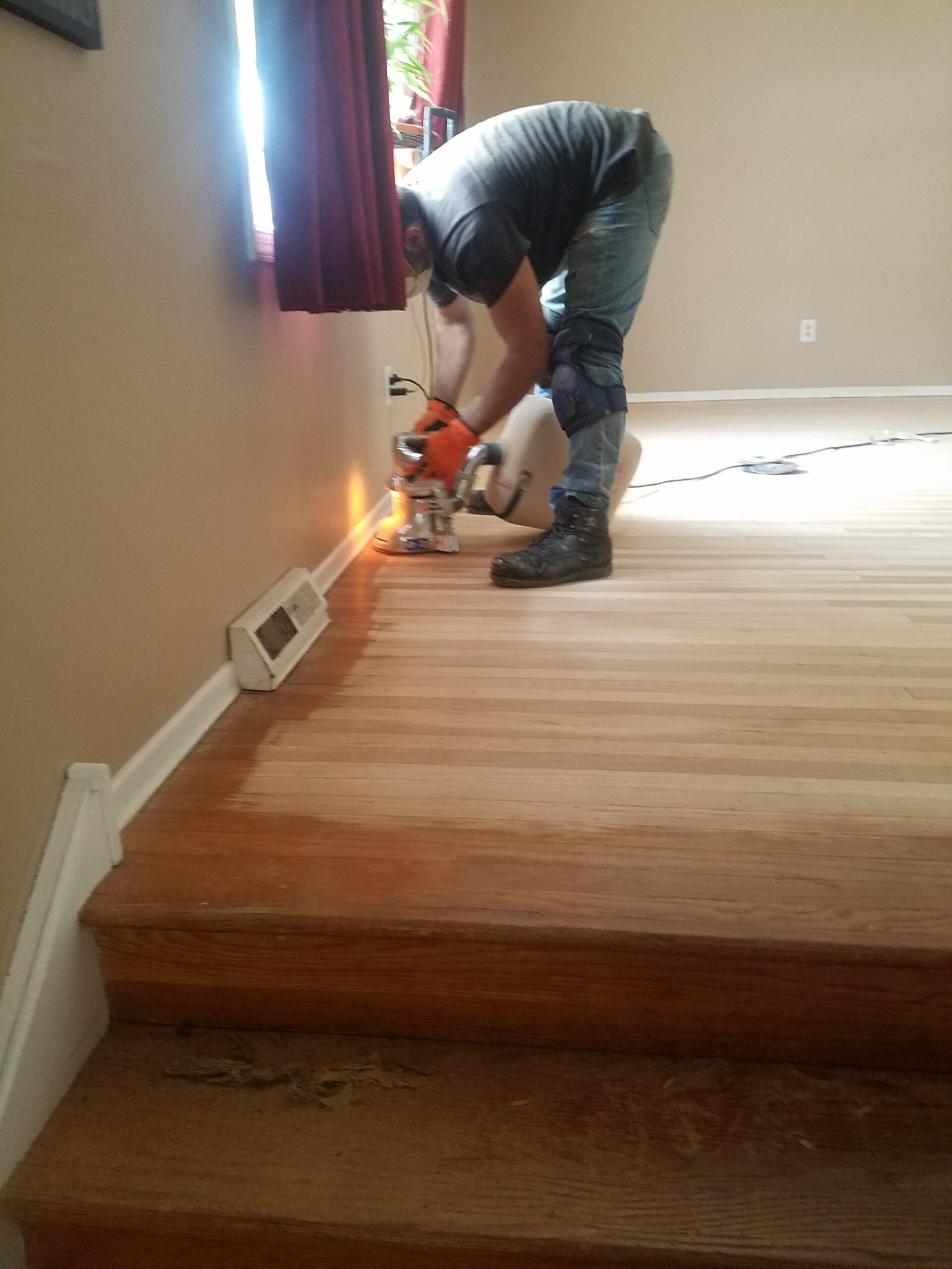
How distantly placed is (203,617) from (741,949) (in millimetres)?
828

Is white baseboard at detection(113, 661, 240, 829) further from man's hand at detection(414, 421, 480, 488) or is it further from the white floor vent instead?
man's hand at detection(414, 421, 480, 488)

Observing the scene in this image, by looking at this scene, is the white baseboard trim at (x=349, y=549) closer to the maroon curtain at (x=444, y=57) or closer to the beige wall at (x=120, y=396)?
the beige wall at (x=120, y=396)

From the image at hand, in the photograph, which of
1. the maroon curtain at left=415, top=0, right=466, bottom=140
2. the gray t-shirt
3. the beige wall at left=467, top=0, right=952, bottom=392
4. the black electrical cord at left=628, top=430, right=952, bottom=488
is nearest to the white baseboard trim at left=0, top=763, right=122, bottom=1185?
the gray t-shirt

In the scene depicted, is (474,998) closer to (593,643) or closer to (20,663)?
(20,663)

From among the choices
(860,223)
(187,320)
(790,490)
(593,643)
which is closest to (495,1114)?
(593,643)

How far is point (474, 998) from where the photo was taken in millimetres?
865

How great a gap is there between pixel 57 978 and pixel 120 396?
610mm

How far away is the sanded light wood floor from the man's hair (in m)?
0.66

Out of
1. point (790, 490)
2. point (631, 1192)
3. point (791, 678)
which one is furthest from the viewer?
point (790, 490)

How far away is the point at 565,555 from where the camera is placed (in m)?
1.88

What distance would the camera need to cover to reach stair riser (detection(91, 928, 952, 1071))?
2.69 feet

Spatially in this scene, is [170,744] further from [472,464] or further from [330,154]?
[472,464]

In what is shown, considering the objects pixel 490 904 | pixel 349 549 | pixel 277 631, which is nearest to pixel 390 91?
pixel 349 549

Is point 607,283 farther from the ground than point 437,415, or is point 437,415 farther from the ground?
point 607,283
